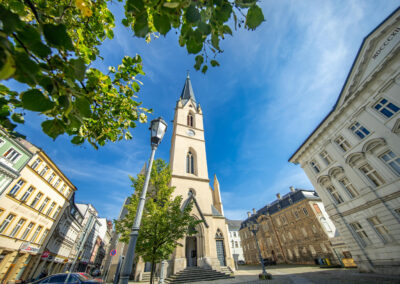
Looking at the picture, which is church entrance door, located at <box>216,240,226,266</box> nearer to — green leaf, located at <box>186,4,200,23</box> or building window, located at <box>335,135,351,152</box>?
building window, located at <box>335,135,351,152</box>

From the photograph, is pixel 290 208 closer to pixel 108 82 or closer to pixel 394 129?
pixel 394 129

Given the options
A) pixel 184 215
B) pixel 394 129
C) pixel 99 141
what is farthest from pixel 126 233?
pixel 394 129

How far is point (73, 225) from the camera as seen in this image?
30234 mm

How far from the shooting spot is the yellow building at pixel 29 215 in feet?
49.2

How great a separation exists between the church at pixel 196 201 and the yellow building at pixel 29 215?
12.8 meters

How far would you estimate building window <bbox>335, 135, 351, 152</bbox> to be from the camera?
1438 cm

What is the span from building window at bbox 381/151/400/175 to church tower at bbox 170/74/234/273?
15208mm

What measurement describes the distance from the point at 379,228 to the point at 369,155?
5387 millimetres

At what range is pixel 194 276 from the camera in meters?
13.0

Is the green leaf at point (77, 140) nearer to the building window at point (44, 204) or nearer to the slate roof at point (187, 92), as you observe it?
the building window at point (44, 204)

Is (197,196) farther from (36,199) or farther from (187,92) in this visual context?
(187,92)

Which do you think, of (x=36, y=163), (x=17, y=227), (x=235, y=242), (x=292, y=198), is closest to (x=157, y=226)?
(x=17, y=227)

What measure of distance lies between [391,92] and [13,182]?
32.8m

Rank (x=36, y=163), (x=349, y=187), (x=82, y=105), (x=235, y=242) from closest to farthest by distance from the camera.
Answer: (x=82, y=105) → (x=349, y=187) → (x=36, y=163) → (x=235, y=242)
